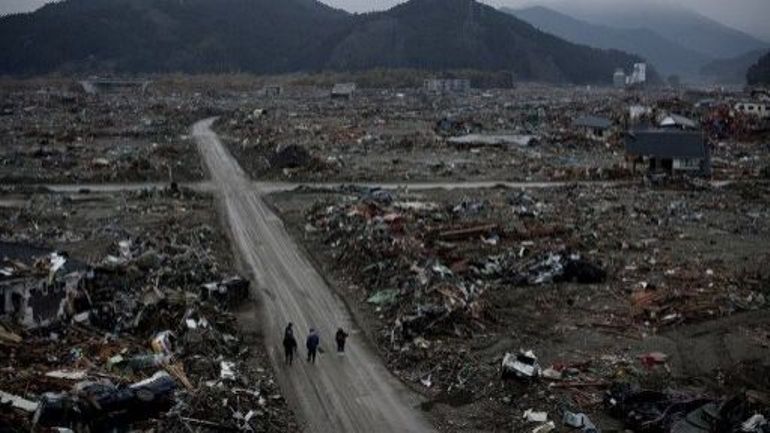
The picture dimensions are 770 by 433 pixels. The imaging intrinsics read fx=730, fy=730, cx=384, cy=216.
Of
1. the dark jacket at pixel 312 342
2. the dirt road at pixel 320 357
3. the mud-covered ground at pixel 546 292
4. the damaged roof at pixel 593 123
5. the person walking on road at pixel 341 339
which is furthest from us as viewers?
the damaged roof at pixel 593 123

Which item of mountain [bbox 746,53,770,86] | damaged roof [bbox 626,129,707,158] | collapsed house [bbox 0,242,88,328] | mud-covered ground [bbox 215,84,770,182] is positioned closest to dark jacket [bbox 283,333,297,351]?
collapsed house [bbox 0,242,88,328]

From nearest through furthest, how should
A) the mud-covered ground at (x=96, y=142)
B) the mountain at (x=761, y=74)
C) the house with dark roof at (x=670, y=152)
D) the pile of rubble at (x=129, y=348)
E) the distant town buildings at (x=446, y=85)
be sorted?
the pile of rubble at (x=129, y=348) < the mud-covered ground at (x=96, y=142) < the house with dark roof at (x=670, y=152) < the distant town buildings at (x=446, y=85) < the mountain at (x=761, y=74)

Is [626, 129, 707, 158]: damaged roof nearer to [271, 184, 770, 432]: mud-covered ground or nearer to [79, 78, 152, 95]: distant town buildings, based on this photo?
[271, 184, 770, 432]: mud-covered ground

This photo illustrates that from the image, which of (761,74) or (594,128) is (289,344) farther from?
(761,74)

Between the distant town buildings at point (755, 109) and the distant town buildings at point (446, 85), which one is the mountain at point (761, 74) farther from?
the distant town buildings at point (755, 109)

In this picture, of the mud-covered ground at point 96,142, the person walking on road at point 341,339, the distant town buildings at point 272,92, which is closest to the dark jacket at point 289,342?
the person walking on road at point 341,339
